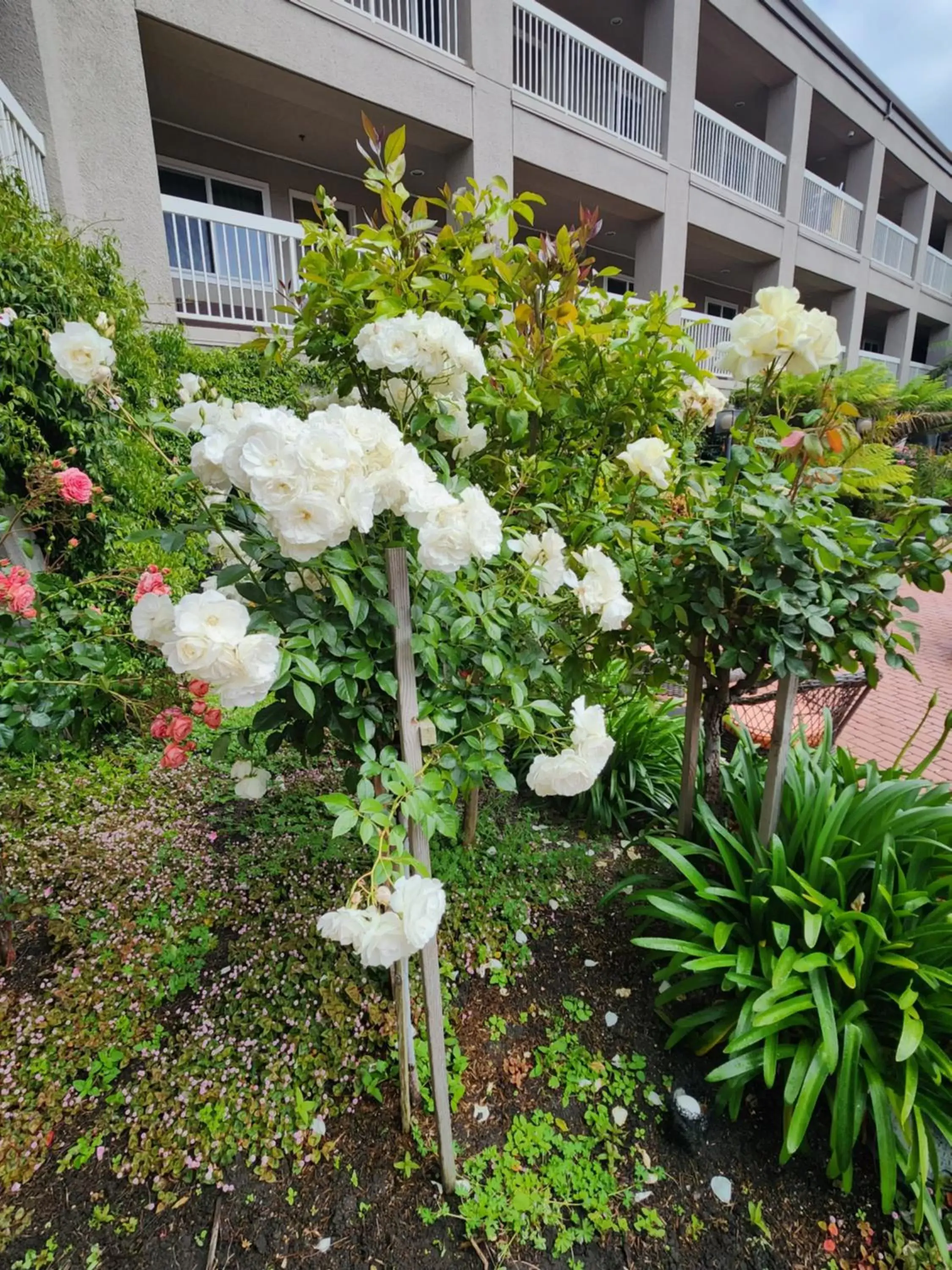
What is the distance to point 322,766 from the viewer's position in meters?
3.20

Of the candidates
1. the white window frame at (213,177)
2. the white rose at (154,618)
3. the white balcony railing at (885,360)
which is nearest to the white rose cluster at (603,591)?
the white rose at (154,618)

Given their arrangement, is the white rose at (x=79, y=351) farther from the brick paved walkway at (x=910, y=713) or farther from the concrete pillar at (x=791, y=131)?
the concrete pillar at (x=791, y=131)

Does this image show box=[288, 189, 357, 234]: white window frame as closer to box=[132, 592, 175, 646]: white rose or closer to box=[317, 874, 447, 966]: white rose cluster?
box=[132, 592, 175, 646]: white rose

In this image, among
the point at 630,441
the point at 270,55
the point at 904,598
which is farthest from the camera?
the point at 270,55

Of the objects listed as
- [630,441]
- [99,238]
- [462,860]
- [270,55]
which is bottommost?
[462,860]

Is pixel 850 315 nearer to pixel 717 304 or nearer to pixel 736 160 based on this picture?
pixel 717 304

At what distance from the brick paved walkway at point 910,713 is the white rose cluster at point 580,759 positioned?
2686 mm

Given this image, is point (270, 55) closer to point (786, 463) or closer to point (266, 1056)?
point (786, 463)

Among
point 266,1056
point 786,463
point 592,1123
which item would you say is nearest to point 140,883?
point 266,1056

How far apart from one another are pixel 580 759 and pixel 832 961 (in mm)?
1022

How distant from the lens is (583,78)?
7902mm

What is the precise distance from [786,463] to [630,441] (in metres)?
0.49

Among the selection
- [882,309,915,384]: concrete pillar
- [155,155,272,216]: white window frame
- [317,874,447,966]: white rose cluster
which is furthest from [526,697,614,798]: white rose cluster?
[882,309,915,384]: concrete pillar

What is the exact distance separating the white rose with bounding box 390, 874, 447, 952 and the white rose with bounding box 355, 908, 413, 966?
0.01 m
